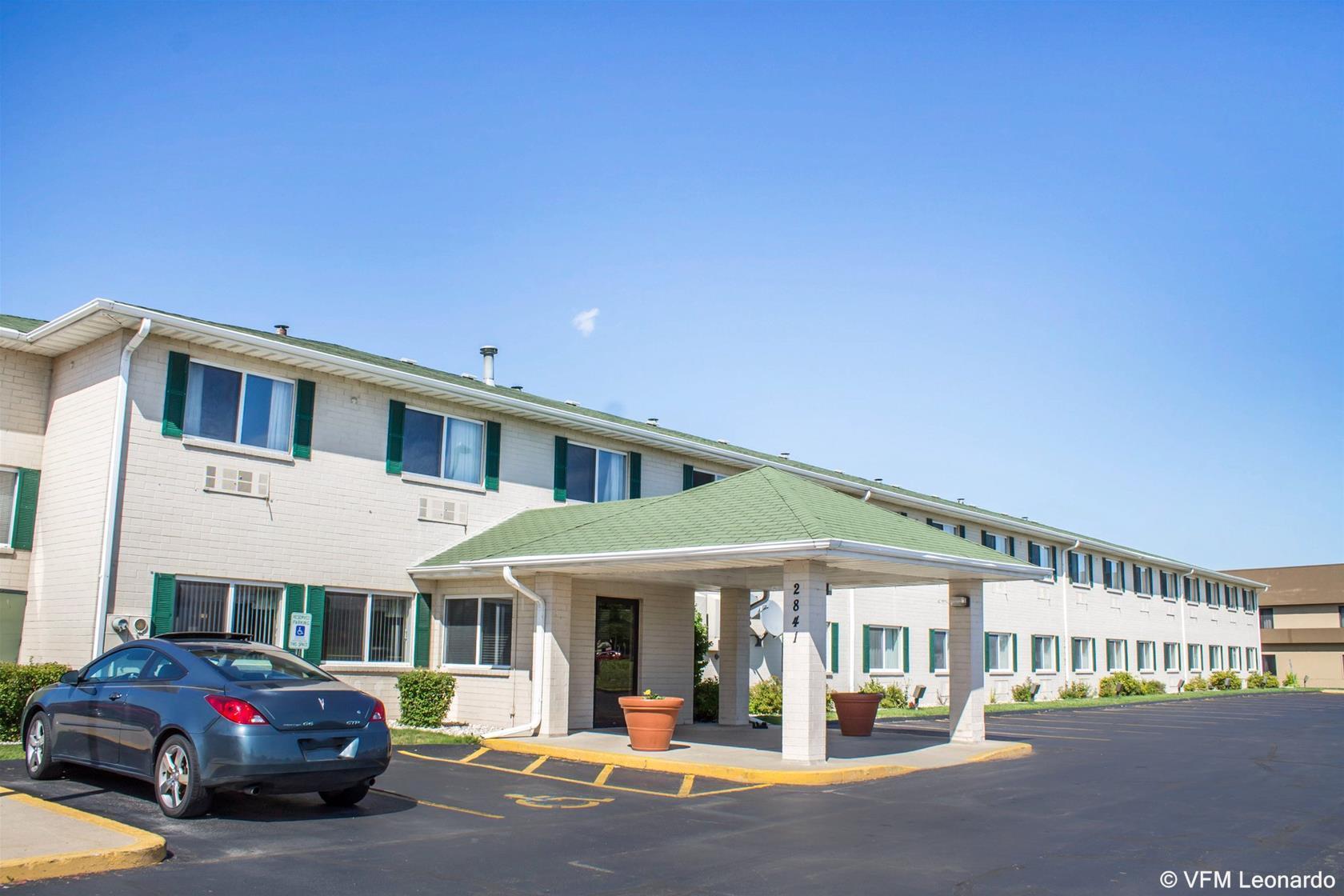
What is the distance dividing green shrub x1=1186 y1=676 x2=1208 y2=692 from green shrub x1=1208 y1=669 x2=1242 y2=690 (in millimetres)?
639

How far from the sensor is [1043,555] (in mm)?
37344

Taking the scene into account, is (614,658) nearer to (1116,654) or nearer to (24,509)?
(24,509)

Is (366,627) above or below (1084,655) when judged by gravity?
above

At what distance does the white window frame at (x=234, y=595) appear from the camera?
1591 cm

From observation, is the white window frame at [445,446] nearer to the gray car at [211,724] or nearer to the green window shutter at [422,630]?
the green window shutter at [422,630]

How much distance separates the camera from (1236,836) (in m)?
9.86

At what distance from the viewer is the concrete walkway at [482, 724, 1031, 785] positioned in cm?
1361

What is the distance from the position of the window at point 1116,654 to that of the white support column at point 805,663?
30327mm

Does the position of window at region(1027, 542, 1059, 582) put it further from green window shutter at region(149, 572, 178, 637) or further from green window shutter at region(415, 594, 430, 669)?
green window shutter at region(149, 572, 178, 637)

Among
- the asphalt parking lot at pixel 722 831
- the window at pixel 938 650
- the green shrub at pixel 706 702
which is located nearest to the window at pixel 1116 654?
the window at pixel 938 650

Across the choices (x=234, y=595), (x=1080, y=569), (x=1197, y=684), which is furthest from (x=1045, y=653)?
(x=234, y=595)

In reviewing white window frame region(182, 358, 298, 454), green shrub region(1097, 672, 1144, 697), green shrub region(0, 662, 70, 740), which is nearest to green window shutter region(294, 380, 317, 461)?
white window frame region(182, 358, 298, 454)

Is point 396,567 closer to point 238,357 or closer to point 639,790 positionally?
point 238,357

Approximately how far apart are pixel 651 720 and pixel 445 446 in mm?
6716
